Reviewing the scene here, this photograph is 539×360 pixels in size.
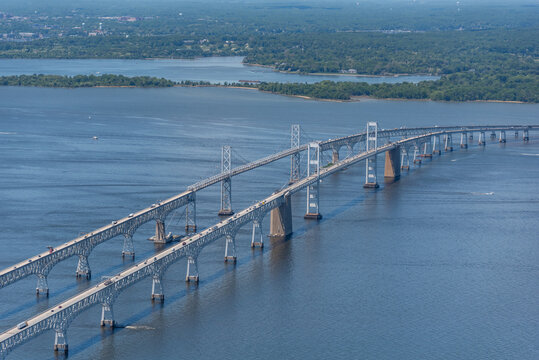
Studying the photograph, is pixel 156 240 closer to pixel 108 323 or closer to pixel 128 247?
pixel 128 247

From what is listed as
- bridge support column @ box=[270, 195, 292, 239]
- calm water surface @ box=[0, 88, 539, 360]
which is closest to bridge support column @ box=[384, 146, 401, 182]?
calm water surface @ box=[0, 88, 539, 360]

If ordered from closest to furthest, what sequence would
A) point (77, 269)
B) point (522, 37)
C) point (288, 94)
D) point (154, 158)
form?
point (77, 269) < point (154, 158) < point (288, 94) < point (522, 37)

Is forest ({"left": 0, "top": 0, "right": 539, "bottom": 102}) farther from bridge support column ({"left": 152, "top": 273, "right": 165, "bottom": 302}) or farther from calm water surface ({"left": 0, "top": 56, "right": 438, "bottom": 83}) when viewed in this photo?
bridge support column ({"left": 152, "top": 273, "right": 165, "bottom": 302})

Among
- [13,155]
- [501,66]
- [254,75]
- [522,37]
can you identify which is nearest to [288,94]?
[254,75]

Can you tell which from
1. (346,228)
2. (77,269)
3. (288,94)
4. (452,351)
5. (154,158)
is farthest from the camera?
(288,94)

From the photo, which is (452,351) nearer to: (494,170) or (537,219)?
(537,219)
